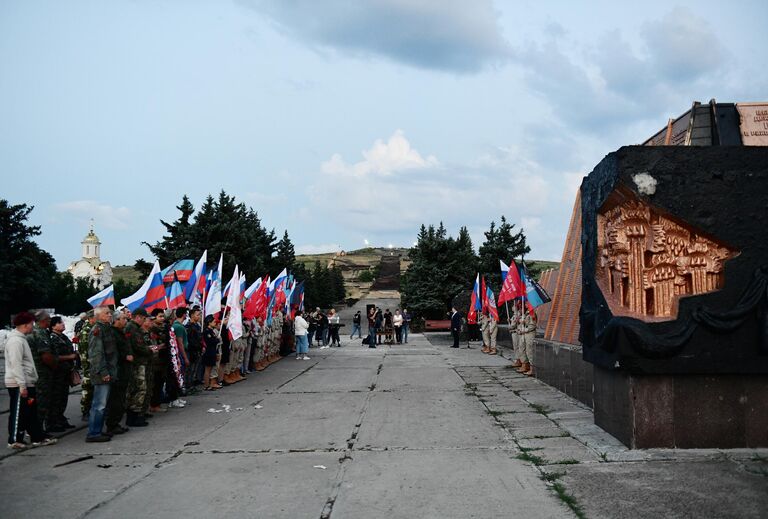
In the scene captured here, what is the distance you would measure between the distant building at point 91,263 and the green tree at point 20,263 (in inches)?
1818

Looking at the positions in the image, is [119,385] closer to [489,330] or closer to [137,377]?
[137,377]

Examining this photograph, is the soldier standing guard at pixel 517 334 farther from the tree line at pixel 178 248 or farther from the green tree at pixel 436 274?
the green tree at pixel 436 274

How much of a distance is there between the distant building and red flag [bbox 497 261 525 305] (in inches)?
3197

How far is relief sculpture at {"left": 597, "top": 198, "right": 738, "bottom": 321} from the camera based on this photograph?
7914mm

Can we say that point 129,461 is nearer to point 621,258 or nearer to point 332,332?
point 621,258

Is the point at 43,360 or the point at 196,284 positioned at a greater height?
the point at 196,284

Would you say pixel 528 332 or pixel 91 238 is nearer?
pixel 528 332

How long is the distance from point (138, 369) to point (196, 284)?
496 cm

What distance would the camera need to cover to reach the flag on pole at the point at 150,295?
12874 mm

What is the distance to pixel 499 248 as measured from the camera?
145 ft

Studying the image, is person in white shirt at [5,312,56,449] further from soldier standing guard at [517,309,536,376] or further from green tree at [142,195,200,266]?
green tree at [142,195,200,266]

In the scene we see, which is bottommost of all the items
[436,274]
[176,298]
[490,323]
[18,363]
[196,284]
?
[18,363]

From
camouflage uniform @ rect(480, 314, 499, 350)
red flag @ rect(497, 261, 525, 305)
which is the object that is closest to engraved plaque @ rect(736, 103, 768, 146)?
red flag @ rect(497, 261, 525, 305)

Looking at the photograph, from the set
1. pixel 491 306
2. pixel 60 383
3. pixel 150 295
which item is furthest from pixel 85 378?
pixel 491 306
